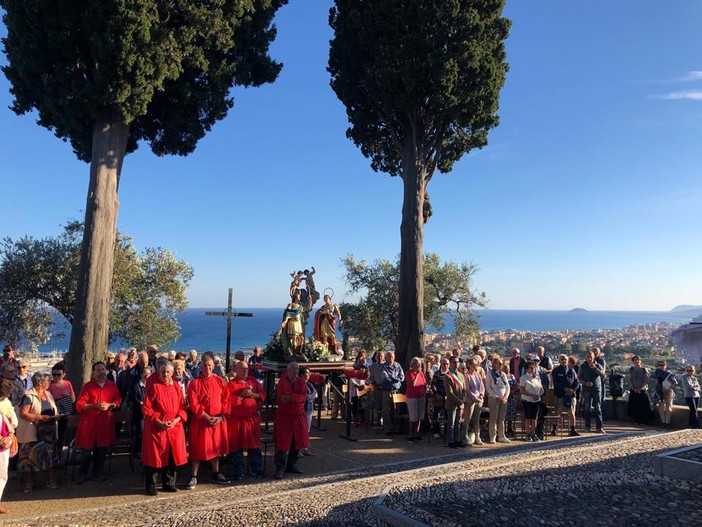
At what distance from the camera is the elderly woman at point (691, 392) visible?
13.3 meters

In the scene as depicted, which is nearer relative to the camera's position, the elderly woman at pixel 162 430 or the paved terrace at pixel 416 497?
the paved terrace at pixel 416 497

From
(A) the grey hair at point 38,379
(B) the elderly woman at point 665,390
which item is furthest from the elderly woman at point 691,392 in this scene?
(A) the grey hair at point 38,379

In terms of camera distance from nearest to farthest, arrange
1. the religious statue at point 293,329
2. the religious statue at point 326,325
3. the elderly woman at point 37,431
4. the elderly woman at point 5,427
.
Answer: the elderly woman at point 5,427 → the elderly woman at point 37,431 → the religious statue at point 293,329 → the religious statue at point 326,325

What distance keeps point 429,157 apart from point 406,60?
10.8 ft

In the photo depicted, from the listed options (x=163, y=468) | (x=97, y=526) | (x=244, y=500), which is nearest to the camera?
(x=97, y=526)

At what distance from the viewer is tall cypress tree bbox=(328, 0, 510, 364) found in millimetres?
16359

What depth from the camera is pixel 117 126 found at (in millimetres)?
12453

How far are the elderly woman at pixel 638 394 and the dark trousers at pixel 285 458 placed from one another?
1013 cm

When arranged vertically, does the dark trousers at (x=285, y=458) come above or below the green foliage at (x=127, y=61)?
below

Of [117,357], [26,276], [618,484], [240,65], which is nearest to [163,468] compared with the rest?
[117,357]

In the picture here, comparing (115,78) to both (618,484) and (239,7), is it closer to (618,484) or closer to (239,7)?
(239,7)

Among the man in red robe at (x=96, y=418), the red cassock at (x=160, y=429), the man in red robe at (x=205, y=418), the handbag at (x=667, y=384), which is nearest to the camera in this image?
the red cassock at (x=160, y=429)

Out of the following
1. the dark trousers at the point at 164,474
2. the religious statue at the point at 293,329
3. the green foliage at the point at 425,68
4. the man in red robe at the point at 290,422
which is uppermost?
the green foliage at the point at 425,68

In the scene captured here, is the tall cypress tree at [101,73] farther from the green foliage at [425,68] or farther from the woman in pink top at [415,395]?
the woman in pink top at [415,395]
